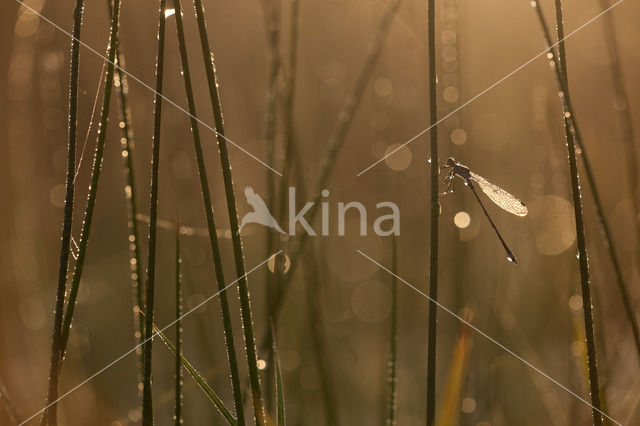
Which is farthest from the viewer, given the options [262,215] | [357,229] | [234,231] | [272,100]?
[357,229]

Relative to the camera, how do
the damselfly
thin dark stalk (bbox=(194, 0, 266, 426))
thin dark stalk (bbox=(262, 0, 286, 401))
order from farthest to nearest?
1. the damselfly
2. thin dark stalk (bbox=(262, 0, 286, 401))
3. thin dark stalk (bbox=(194, 0, 266, 426))

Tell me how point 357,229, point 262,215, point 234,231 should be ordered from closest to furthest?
point 234,231 < point 262,215 < point 357,229

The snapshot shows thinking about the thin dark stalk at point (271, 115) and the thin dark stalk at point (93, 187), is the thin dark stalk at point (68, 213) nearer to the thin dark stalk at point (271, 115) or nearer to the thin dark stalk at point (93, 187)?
the thin dark stalk at point (93, 187)

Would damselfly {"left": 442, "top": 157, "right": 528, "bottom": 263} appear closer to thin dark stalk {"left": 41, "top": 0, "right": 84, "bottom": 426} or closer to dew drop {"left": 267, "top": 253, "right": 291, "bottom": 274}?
dew drop {"left": 267, "top": 253, "right": 291, "bottom": 274}

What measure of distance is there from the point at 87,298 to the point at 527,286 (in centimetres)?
112

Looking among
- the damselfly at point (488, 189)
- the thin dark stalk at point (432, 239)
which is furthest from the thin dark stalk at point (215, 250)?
the damselfly at point (488, 189)

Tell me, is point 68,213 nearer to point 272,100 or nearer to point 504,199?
point 272,100

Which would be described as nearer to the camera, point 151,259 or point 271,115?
point 151,259

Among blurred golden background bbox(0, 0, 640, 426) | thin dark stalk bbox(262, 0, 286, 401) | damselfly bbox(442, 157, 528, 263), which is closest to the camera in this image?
thin dark stalk bbox(262, 0, 286, 401)

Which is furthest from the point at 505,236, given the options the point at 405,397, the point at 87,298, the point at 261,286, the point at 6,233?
the point at 6,233

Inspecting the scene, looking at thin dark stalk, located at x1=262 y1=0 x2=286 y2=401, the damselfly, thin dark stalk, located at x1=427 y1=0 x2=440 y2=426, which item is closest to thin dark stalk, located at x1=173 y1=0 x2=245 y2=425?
thin dark stalk, located at x1=427 y1=0 x2=440 y2=426

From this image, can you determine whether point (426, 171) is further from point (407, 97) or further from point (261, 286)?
point (261, 286)

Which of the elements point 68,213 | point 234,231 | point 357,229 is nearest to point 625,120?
point 234,231

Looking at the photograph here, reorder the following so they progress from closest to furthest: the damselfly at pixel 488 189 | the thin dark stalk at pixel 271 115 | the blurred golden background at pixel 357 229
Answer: the thin dark stalk at pixel 271 115 < the damselfly at pixel 488 189 < the blurred golden background at pixel 357 229
